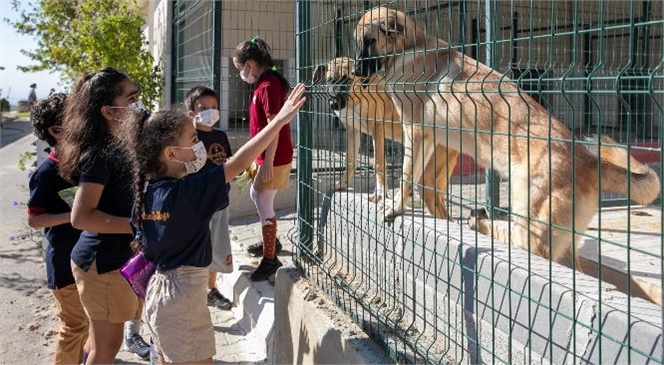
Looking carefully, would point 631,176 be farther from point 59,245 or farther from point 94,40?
point 94,40

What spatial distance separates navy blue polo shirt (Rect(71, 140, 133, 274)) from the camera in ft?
11.0

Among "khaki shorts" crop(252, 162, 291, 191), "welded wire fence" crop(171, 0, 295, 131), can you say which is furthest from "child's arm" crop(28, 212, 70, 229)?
"welded wire fence" crop(171, 0, 295, 131)

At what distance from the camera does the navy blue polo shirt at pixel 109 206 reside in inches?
132

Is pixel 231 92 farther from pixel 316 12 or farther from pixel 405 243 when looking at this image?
pixel 405 243

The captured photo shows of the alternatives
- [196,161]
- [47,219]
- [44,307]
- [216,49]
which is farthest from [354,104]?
[216,49]

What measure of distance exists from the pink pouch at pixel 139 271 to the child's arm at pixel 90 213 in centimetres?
26

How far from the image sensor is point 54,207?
3.82 m

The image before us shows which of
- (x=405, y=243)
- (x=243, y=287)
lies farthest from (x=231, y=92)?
(x=405, y=243)

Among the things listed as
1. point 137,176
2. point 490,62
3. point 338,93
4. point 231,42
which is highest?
point 231,42

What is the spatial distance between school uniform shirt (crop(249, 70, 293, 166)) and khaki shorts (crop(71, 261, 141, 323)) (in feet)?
6.74

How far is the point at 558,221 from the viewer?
340 centimetres

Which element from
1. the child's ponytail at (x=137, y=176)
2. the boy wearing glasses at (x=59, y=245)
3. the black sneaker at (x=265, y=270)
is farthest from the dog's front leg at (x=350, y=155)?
the boy wearing glasses at (x=59, y=245)

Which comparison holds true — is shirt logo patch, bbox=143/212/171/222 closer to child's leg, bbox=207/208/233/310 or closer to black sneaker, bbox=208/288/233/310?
child's leg, bbox=207/208/233/310

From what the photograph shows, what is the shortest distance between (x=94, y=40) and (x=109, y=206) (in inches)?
317
